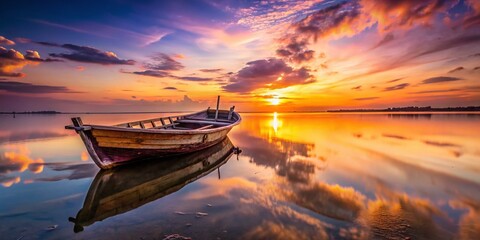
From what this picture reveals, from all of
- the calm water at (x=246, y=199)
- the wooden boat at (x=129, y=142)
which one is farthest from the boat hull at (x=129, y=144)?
the calm water at (x=246, y=199)

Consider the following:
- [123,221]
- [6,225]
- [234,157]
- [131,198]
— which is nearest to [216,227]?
[123,221]

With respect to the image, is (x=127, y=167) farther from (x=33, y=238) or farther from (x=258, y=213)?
(x=258, y=213)

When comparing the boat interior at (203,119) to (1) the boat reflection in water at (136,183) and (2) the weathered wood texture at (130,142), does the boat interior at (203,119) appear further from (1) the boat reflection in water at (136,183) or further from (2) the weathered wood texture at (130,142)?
(1) the boat reflection in water at (136,183)

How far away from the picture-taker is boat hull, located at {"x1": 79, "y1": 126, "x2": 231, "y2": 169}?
722cm

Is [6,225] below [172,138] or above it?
below

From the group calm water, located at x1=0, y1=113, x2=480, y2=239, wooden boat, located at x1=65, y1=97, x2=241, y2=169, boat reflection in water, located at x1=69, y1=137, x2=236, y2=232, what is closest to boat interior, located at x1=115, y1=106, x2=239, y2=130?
wooden boat, located at x1=65, y1=97, x2=241, y2=169

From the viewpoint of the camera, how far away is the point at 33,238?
12.9ft

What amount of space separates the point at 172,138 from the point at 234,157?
3382 mm

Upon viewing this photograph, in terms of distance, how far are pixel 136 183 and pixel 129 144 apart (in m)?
1.69

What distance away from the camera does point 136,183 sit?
6.77 meters

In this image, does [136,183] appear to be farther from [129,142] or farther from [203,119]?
[203,119]

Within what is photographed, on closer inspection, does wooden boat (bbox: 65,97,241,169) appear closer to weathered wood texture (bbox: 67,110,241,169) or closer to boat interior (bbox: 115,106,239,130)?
weathered wood texture (bbox: 67,110,241,169)

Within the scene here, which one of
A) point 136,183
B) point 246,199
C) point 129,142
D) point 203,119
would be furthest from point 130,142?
point 203,119

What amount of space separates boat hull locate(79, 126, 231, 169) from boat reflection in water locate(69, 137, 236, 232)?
0.35 metres
